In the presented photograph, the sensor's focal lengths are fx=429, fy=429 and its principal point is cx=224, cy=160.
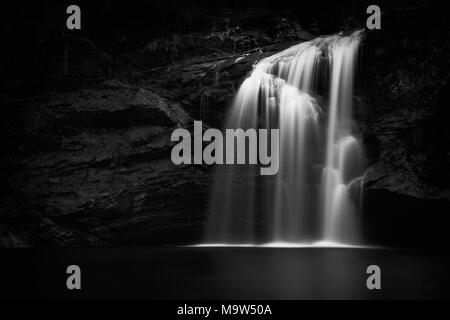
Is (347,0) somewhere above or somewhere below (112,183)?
above

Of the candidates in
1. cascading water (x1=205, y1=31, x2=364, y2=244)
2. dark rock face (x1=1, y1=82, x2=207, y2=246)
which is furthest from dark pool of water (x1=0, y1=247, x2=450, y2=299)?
dark rock face (x1=1, y1=82, x2=207, y2=246)

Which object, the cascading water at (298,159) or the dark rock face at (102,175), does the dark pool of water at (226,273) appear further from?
the dark rock face at (102,175)

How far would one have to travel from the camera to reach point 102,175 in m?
12.8

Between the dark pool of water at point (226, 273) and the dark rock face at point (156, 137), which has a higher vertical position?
the dark rock face at point (156, 137)

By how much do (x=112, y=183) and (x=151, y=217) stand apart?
1551 mm

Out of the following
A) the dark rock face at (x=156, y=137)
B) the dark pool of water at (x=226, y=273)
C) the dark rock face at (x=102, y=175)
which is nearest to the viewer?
the dark pool of water at (x=226, y=273)

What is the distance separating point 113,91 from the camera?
13.3 m

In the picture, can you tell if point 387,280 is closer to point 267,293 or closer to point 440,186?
point 267,293

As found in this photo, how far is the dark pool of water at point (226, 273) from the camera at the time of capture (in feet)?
21.3

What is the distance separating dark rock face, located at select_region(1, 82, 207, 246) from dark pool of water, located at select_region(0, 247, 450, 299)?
1411mm

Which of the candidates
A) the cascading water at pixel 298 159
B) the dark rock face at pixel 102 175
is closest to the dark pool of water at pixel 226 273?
the cascading water at pixel 298 159

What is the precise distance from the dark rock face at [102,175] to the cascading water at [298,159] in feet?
3.84

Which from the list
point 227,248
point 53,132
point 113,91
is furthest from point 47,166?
point 227,248

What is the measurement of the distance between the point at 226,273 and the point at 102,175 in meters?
6.26
